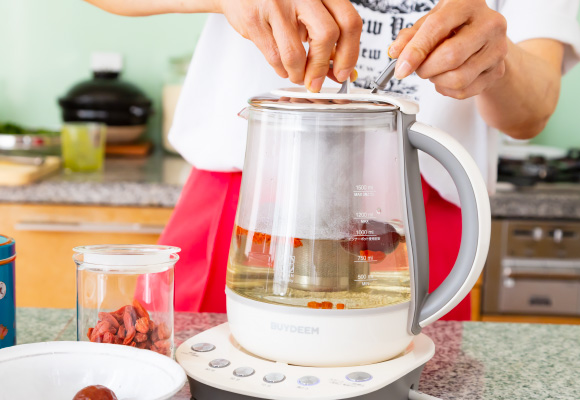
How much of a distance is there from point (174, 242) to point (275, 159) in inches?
18.3

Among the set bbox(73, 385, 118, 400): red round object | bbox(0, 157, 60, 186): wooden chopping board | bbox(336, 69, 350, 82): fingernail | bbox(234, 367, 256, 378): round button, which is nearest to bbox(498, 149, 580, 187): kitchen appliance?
bbox(0, 157, 60, 186): wooden chopping board

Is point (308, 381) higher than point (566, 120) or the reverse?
the reverse

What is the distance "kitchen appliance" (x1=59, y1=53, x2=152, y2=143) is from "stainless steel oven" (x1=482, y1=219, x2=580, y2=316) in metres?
1.12

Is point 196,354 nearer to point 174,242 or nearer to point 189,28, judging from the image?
point 174,242

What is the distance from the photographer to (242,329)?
65 centimetres

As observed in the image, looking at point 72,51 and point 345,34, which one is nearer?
point 345,34

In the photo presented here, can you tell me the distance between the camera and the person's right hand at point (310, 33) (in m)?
0.64

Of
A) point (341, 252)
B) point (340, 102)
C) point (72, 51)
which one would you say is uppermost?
point (72, 51)

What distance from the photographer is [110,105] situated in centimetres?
215

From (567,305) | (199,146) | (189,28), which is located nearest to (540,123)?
(199,146)

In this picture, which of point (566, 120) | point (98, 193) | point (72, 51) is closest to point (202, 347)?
point (98, 193)

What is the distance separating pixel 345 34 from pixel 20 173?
1.31 meters

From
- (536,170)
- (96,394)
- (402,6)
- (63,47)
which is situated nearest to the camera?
(96,394)

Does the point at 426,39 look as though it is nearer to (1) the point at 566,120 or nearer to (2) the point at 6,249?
(2) the point at 6,249
